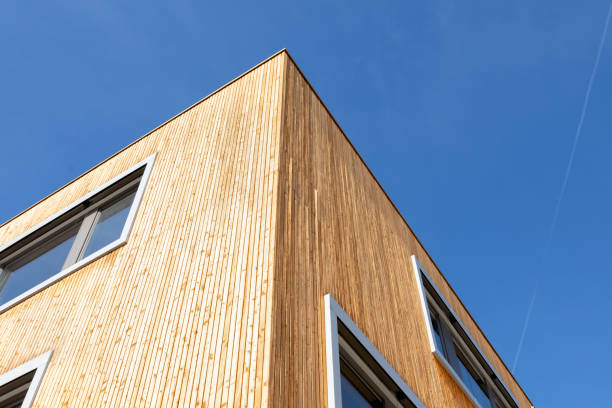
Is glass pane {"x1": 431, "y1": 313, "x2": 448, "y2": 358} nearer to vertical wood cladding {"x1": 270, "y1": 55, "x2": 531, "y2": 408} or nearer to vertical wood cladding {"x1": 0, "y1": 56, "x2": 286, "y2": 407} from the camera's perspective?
vertical wood cladding {"x1": 270, "y1": 55, "x2": 531, "y2": 408}

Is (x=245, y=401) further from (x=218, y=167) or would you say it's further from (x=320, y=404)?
(x=218, y=167)

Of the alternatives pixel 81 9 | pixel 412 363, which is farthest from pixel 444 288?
pixel 81 9

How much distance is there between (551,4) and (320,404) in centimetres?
1156

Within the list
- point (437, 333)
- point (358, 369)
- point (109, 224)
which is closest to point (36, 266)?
point (109, 224)

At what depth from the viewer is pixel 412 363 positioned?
4.75 m

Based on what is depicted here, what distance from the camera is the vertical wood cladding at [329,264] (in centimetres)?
289

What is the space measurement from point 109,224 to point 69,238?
1.06 m

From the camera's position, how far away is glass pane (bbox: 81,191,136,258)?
5238 mm

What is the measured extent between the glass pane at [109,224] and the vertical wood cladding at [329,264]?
2325 millimetres

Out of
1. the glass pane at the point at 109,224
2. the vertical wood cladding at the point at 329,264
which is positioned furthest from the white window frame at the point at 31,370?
the vertical wood cladding at the point at 329,264

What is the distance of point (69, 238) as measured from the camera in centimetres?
620

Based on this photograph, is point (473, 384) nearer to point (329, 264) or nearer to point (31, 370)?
point (329, 264)

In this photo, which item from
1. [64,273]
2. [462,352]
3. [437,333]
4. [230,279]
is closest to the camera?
[230,279]

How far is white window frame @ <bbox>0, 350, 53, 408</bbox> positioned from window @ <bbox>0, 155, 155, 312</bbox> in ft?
3.54
